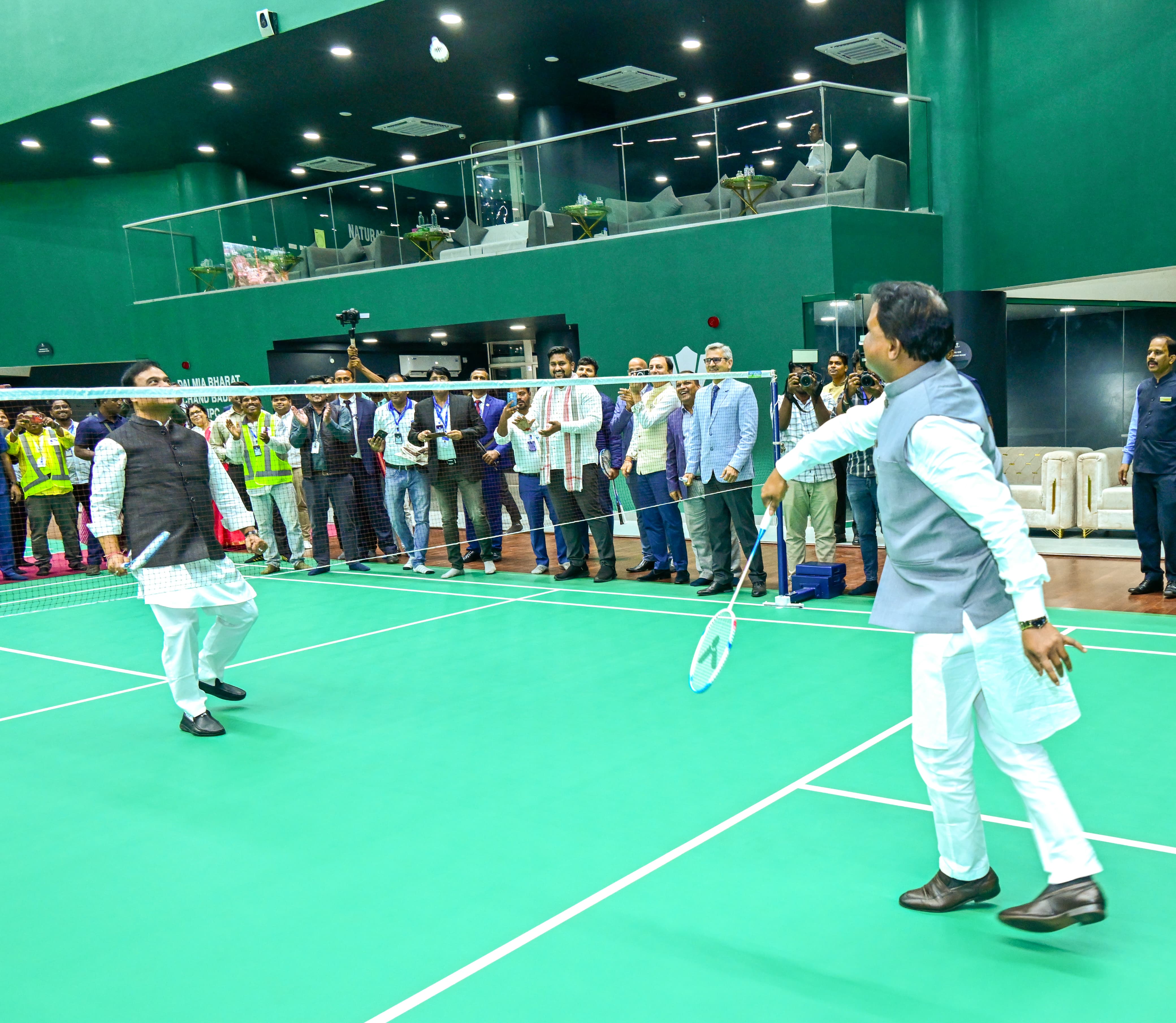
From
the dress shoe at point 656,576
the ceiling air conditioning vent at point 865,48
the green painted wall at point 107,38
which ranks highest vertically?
the green painted wall at point 107,38

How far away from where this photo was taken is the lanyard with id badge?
10.1 m

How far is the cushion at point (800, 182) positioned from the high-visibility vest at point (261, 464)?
6683 mm

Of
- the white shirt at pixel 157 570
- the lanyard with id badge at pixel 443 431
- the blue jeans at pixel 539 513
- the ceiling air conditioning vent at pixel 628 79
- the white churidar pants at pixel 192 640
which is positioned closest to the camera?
the white shirt at pixel 157 570

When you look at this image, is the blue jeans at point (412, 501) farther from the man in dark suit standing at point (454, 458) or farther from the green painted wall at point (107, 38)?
the green painted wall at point (107, 38)

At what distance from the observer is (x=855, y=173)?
1165cm

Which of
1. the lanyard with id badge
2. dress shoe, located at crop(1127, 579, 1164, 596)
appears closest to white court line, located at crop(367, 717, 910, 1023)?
dress shoe, located at crop(1127, 579, 1164, 596)

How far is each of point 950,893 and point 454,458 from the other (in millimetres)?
7642

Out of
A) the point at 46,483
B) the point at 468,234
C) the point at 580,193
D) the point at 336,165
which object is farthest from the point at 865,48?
the point at 46,483

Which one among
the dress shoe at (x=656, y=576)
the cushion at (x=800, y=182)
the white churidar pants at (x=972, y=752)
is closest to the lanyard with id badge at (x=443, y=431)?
the dress shoe at (x=656, y=576)

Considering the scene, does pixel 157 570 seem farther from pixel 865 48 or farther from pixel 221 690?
pixel 865 48

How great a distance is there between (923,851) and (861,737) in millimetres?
1289

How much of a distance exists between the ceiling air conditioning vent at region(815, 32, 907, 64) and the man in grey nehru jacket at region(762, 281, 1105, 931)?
14.1 meters

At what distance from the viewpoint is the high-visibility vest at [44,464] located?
40.8ft

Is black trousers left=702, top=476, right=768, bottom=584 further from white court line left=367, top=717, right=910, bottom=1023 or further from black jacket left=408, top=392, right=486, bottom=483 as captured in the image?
A: white court line left=367, top=717, right=910, bottom=1023
